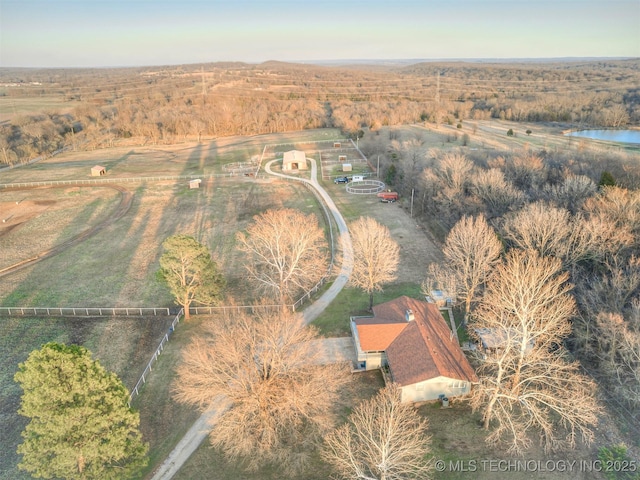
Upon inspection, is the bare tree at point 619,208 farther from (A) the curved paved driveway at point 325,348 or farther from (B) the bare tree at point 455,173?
(A) the curved paved driveway at point 325,348

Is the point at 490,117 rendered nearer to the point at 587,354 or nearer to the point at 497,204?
the point at 497,204

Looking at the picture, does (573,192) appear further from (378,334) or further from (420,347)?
(378,334)

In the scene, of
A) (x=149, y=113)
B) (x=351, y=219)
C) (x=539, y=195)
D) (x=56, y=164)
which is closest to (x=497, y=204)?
(x=539, y=195)

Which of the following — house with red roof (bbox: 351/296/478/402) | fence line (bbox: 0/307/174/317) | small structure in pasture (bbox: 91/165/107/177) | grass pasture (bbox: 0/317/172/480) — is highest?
small structure in pasture (bbox: 91/165/107/177)

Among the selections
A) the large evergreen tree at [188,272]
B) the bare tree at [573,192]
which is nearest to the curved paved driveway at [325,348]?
the large evergreen tree at [188,272]

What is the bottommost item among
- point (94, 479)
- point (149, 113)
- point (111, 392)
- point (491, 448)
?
point (491, 448)

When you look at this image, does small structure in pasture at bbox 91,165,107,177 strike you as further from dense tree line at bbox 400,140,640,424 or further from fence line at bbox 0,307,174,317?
dense tree line at bbox 400,140,640,424

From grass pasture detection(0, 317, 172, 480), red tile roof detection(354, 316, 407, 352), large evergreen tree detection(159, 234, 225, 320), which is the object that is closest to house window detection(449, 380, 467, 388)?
red tile roof detection(354, 316, 407, 352)
